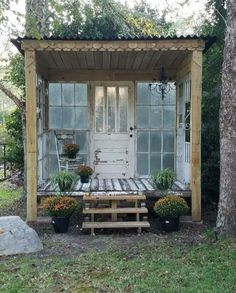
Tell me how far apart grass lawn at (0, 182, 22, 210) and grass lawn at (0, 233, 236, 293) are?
144 inches

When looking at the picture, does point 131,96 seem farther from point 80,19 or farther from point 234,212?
point 234,212

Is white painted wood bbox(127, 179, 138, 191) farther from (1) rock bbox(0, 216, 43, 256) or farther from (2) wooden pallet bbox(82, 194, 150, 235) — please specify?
(1) rock bbox(0, 216, 43, 256)

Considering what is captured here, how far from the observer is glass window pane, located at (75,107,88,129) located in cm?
813

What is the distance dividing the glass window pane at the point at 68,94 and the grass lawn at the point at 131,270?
3.93m

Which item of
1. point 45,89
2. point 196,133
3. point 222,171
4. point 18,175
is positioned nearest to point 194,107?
point 196,133

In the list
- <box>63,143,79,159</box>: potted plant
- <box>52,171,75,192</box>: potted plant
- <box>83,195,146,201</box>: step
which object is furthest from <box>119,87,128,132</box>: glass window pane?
<box>83,195,146,201</box>: step

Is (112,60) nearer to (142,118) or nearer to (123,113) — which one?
(123,113)

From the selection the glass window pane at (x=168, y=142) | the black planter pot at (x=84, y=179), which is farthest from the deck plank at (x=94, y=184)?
the glass window pane at (x=168, y=142)

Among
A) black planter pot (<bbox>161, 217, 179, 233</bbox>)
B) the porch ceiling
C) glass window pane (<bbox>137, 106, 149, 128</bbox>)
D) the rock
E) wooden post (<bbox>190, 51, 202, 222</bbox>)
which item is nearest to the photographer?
the rock

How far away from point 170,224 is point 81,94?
3452 mm

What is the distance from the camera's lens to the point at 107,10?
9609 mm

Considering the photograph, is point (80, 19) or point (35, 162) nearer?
point (35, 162)

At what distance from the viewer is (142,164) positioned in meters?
8.15

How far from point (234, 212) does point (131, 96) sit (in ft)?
12.1
